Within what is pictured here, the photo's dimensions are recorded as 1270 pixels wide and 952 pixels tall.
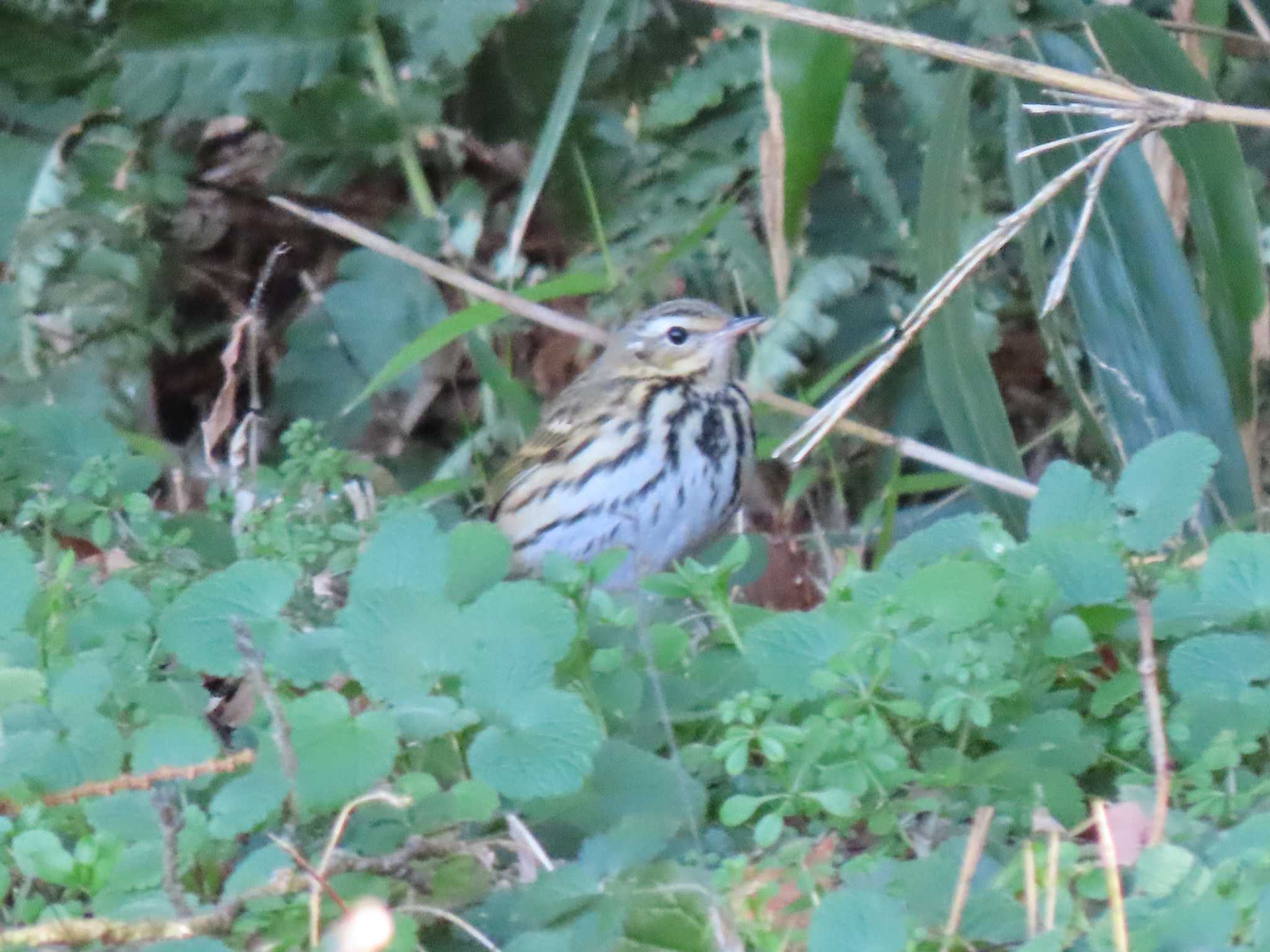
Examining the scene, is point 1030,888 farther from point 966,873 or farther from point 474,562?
point 474,562

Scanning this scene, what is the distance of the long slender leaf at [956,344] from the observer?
11.0ft

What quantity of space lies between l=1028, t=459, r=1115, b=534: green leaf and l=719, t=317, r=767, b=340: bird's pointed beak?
2008 millimetres

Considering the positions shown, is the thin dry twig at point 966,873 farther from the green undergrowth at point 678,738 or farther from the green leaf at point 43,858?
the green leaf at point 43,858

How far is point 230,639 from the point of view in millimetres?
1795

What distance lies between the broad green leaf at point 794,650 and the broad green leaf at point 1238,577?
1.25ft

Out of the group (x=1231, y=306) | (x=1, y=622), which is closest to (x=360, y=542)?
(x=1, y=622)

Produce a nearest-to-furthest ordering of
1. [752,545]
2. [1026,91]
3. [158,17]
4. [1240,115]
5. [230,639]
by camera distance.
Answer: [230,639]
[1240,115]
[752,545]
[1026,91]
[158,17]

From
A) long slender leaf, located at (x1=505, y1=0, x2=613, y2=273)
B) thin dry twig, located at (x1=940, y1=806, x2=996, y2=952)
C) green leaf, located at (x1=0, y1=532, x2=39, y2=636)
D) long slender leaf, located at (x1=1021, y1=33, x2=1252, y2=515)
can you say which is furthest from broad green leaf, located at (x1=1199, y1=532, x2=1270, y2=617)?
long slender leaf, located at (x1=505, y1=0, x2=613, y2=273)

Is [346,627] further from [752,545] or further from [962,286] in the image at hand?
[962,286]

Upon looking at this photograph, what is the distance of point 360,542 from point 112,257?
2039 millimetres

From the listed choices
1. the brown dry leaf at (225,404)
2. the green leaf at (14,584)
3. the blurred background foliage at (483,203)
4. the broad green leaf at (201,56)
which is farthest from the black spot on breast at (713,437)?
the green leaf at (14,584)

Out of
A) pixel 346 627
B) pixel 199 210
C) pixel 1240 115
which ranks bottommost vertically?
→ pixel 199 210

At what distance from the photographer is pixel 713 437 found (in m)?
3.94

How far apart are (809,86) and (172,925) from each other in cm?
242
